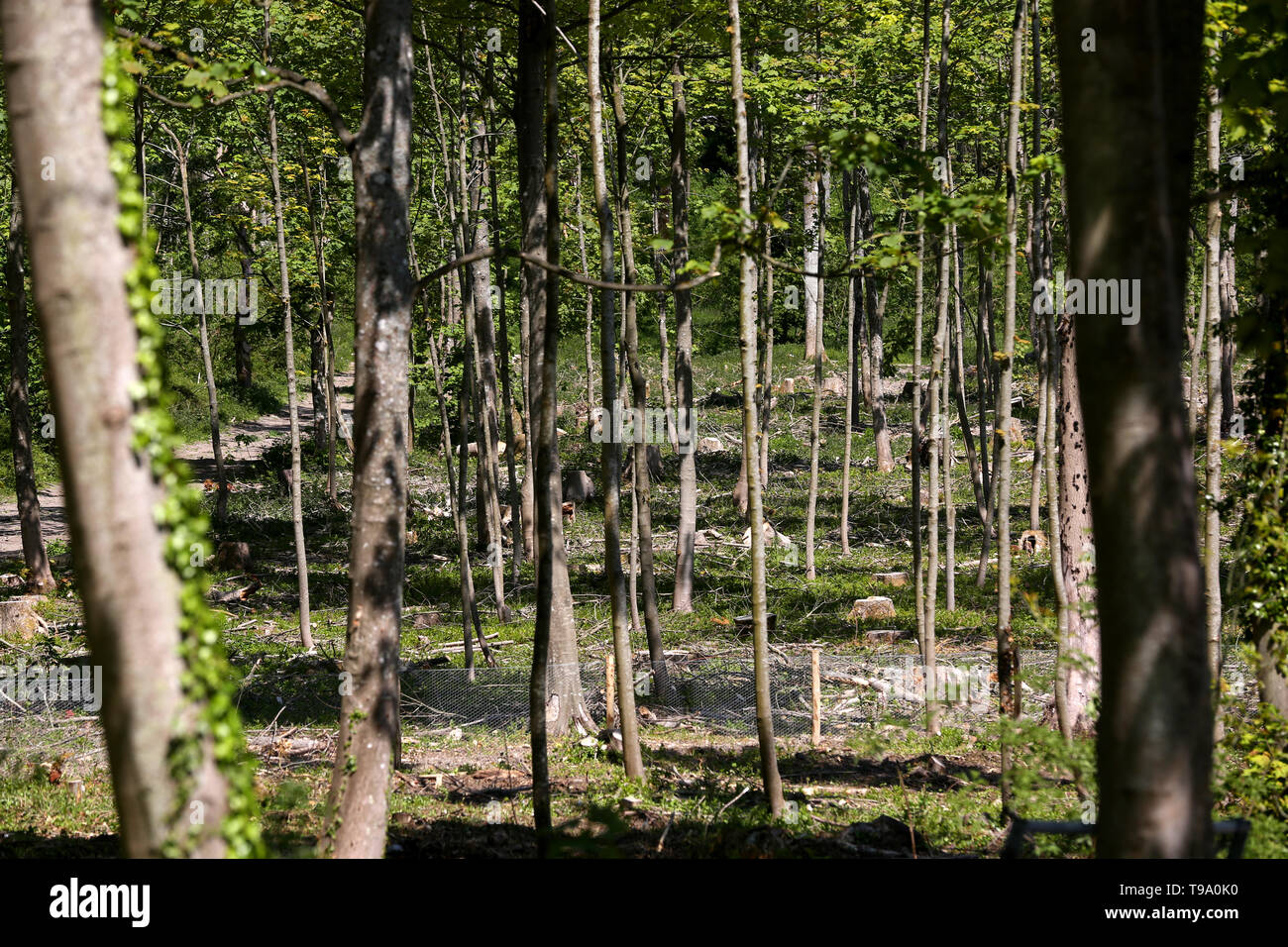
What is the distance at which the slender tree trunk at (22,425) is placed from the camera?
18500 mm

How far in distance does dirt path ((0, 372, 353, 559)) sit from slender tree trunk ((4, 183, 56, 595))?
2237 mm

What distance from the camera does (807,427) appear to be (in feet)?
118

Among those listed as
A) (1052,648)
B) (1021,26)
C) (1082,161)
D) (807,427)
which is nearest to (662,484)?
(807,427)

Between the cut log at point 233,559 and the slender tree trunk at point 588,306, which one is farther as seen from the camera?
the slender tree trunk at point 588,306

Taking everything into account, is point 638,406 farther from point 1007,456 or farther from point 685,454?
point 685,454

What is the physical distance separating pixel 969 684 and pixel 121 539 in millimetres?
12410

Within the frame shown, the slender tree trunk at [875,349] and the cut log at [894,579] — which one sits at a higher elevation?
the slender tree trunk at [875,349]

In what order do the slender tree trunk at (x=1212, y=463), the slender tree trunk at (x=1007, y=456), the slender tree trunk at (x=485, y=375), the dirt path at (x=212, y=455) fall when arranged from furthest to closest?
the dirt path at (x=212, y=455) → the slender tree trunk at (x=485, y=375) → the slender tree trunk at (x=1007, y=456) → the slender tree trunk at (x=1212, y=463)

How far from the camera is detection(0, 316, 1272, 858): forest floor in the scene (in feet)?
25.7

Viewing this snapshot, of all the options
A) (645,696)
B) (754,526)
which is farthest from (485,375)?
(754,526)

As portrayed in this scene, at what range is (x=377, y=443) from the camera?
18.8ft

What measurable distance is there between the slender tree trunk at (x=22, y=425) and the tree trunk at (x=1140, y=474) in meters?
19.8

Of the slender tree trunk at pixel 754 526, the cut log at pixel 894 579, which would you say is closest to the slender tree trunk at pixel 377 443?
the slender tree trunk at pixel 754 526

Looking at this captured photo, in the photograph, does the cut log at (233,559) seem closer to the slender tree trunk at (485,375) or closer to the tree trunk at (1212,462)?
the slender tree trunk at (485,375)
